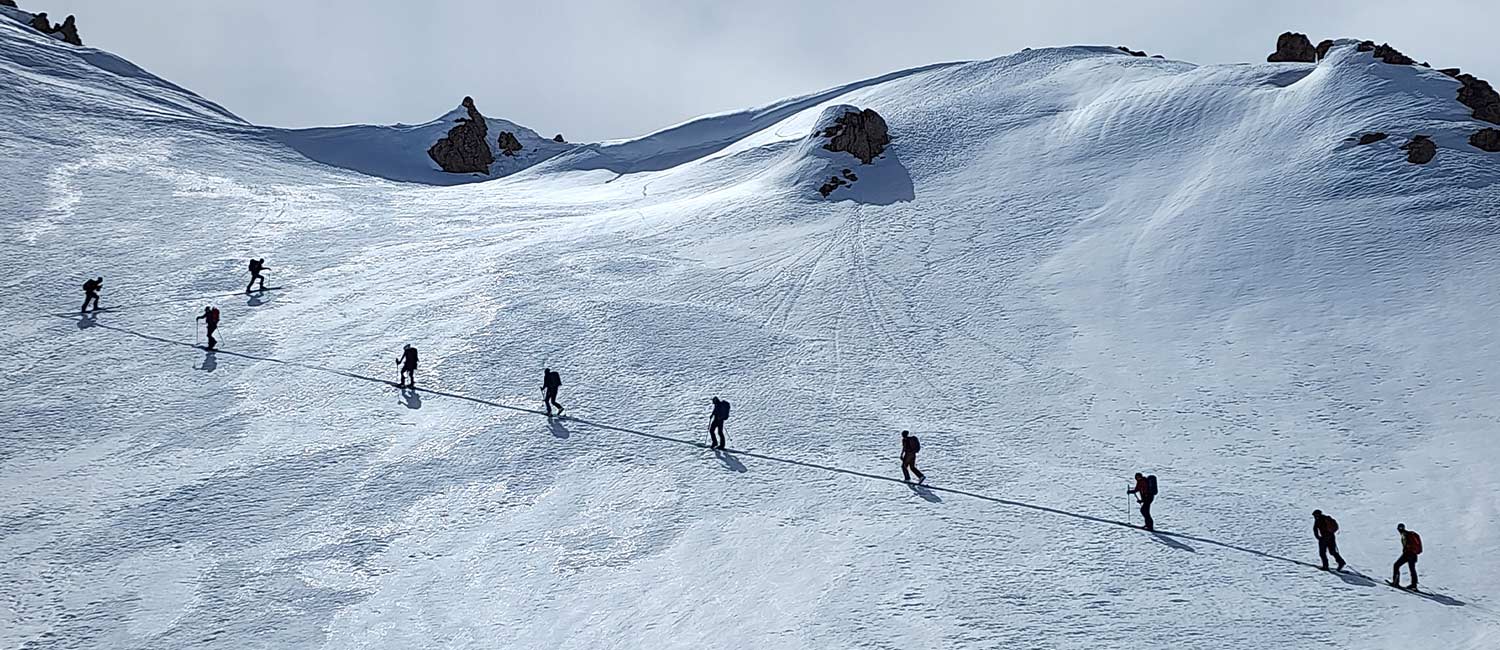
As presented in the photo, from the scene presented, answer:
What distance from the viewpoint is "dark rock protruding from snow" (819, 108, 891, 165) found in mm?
53844

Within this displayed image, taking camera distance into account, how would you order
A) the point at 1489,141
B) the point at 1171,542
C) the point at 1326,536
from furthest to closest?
the point at 1489,141 → the point at 1171,542 → the point at 1326,536

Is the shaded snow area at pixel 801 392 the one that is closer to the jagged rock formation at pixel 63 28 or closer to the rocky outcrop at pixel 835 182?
the rocky outcrop at pixel 835 182

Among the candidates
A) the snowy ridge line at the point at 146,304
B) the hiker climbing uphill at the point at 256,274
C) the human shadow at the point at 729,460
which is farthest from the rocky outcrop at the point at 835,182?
the human shadow at the point at 729,460

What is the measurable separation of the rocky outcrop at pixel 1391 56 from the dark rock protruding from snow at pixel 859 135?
22.8 metres

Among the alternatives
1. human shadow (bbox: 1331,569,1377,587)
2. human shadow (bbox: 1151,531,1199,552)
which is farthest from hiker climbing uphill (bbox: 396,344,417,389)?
human shadow (bbox: 1331,569,1377,587)

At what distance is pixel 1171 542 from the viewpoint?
19.8 metres

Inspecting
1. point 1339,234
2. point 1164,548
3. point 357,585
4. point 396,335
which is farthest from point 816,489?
point 1339,234

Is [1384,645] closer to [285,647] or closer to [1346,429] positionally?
[1346,429]

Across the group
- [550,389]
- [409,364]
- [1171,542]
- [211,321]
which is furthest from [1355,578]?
[211,321]

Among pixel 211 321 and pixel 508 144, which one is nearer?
pixel 211 321

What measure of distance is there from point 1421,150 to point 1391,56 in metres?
11.8

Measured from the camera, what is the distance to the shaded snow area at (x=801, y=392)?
18.0 m

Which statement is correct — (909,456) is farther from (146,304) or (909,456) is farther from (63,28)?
(63,28)

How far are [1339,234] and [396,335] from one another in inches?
1214
